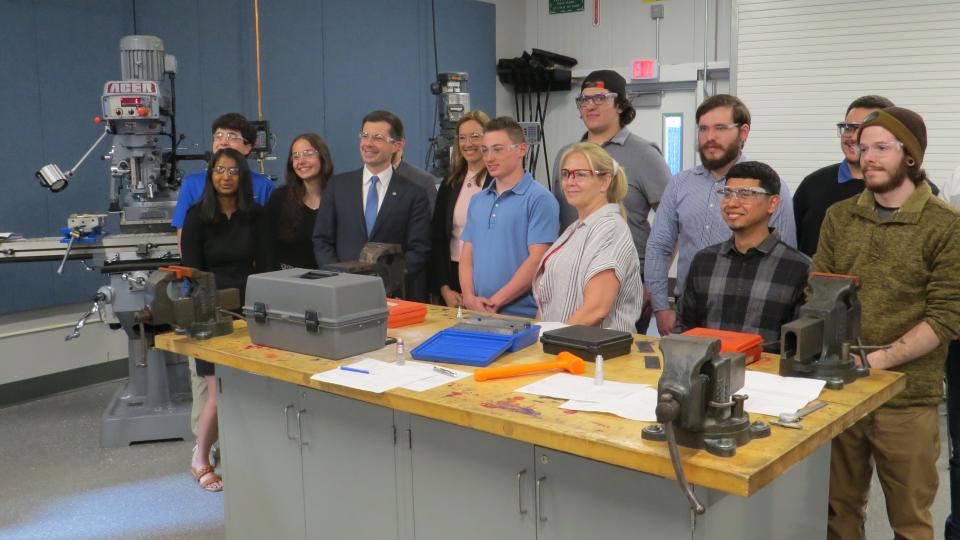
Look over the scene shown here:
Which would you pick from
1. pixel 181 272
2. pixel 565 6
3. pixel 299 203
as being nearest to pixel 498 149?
pixel 299 203

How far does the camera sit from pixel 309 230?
152 inches

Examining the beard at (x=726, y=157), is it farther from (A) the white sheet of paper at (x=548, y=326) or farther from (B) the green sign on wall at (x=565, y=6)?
(B) the green sign on wall at (x=565, y=6)

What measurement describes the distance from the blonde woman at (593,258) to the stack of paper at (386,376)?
0.66 meters

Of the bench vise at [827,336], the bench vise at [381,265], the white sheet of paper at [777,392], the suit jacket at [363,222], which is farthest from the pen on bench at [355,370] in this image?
the suit jacket at [363,222]

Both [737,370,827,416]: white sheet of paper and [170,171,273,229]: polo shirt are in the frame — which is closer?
[737,370,827,416]: white sheet of paper

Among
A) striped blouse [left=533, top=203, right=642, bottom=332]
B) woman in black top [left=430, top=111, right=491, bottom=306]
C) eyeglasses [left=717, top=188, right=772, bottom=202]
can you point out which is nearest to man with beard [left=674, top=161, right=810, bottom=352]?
Result: eyeglasses [left=717, top=188, right=772, bottom=202]

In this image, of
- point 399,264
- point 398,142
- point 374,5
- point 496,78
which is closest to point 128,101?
Answer: point 398,142

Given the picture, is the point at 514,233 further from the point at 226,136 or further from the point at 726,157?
the point at 226,136

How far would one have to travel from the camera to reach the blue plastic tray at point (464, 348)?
2250mm

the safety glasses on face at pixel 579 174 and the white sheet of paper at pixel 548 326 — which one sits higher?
the safety glasses on face at pixel 579 174

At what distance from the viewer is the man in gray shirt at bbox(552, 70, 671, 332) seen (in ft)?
11.5

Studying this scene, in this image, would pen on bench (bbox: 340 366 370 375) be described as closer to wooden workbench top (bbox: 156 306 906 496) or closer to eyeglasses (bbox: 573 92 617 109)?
wooden workbench top (bbox: 156 306 906 496)

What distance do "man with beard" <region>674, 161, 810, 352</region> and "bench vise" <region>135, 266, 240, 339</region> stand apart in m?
1.46

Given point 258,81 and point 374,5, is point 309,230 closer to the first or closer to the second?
point 258,81
